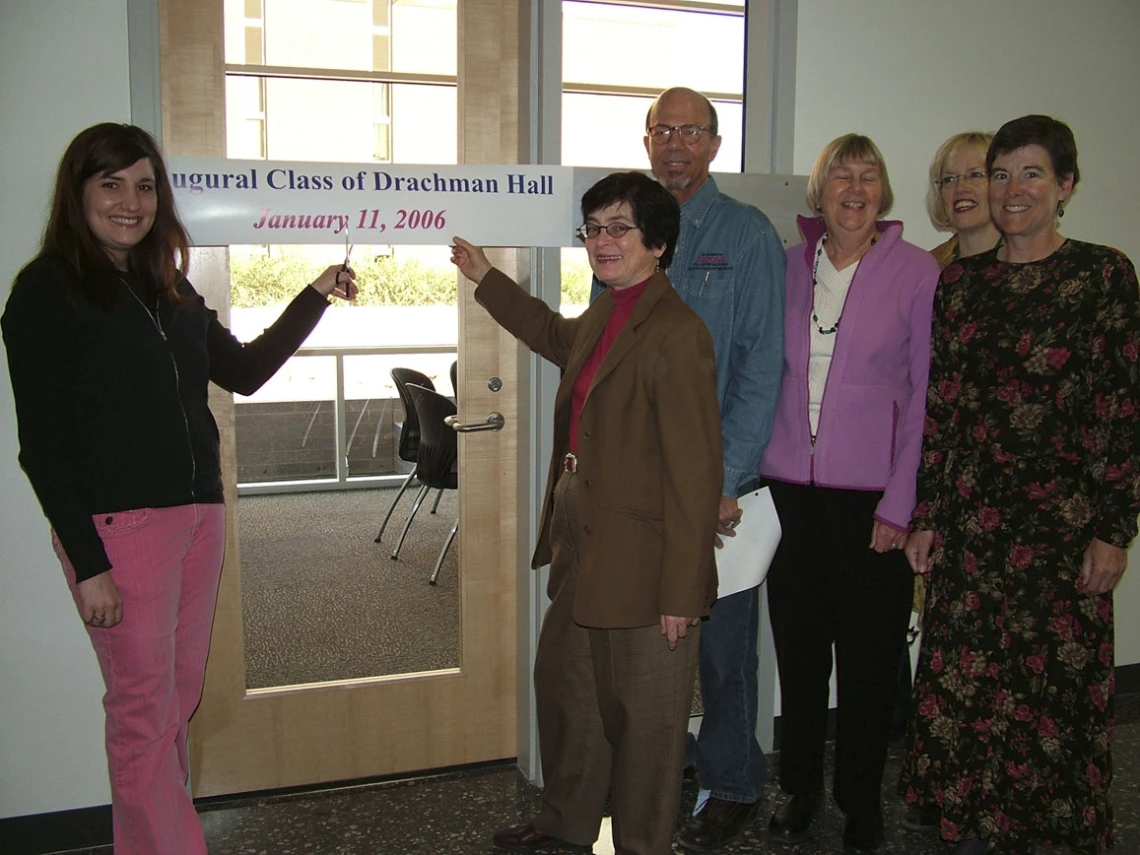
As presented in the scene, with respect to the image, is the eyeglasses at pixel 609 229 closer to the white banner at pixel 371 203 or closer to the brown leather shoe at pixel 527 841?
the white banner at pixel 371 203

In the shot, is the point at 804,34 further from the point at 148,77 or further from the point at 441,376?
the point at 148,77

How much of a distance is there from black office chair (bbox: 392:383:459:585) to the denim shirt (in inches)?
34.5

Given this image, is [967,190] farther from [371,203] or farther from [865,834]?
[865,834]

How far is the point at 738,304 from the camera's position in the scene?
228 cm

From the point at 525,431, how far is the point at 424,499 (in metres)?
0.42

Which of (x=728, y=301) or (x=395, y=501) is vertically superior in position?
(x=728, y=301)

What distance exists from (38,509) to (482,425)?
45.7 inches

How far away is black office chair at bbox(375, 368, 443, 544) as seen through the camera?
9.29 ft

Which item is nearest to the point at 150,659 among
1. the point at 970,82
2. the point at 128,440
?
the point at 128,440

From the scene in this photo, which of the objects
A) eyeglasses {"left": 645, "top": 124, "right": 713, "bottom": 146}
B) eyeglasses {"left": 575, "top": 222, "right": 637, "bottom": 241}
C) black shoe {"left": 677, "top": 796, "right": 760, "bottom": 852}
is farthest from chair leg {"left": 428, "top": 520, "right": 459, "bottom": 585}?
eyeglasses {"left": 645, "top": 124, "right": 713, "bottom": 146}

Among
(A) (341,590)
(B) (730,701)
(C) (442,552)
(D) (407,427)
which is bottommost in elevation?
(B) (730,701)

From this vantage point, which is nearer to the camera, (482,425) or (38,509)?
(38,509)

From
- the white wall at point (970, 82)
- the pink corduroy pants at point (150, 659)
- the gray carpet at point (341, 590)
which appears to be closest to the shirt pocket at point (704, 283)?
the white wall at point (970, 82)

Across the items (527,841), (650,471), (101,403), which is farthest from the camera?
(527,841)
